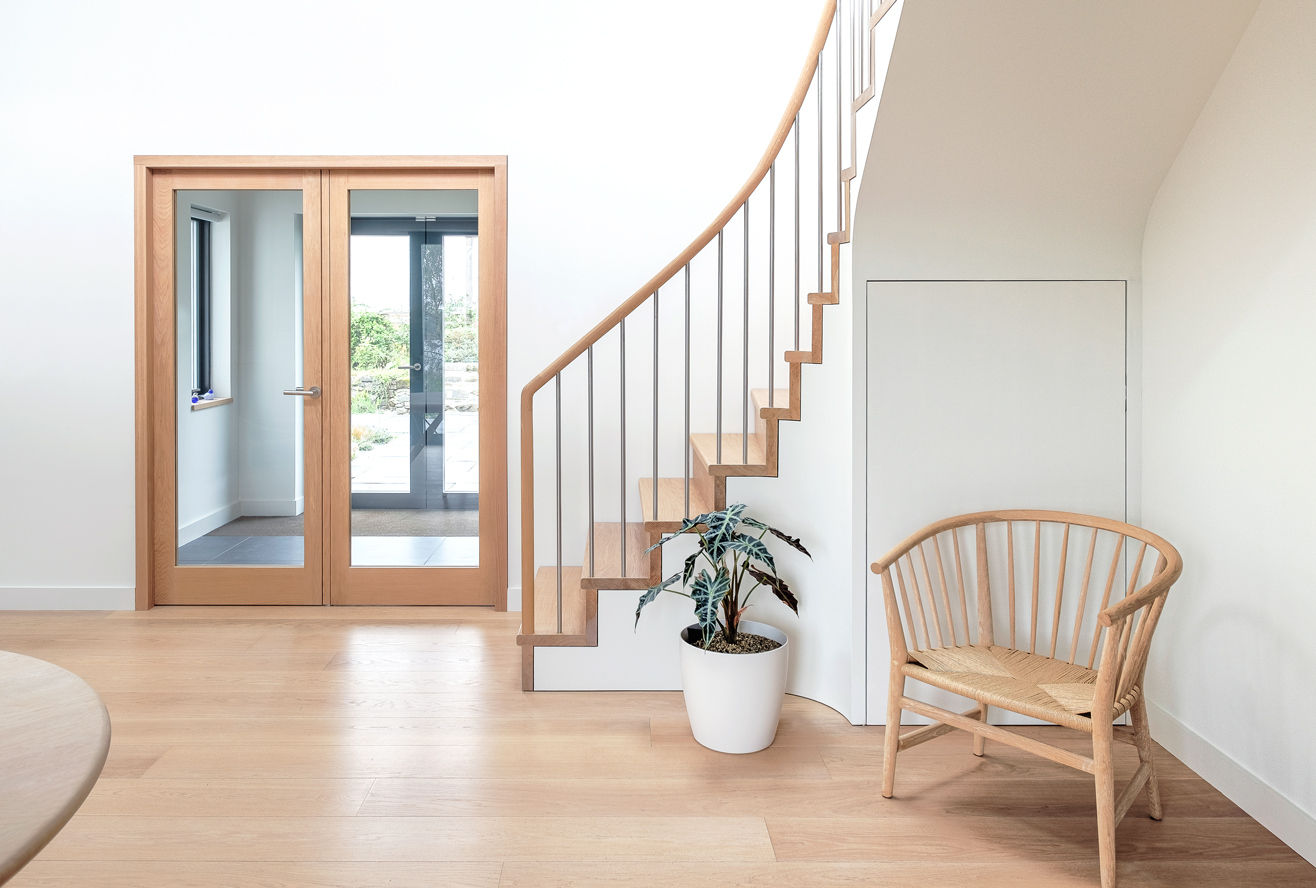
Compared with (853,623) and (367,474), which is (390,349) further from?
(853,623)

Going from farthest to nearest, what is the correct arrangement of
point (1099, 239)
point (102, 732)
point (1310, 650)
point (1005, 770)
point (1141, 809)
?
point (1099, 239), point (1005, 770), point (1141, 809), point (1310, 650), point (102, 732)

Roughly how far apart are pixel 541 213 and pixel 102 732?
3400 millimetres

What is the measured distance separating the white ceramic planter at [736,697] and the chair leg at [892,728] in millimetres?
401

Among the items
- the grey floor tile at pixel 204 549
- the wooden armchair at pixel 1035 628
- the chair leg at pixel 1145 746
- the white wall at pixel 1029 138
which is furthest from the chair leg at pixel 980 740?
the grey floor tile at pixel 204 549

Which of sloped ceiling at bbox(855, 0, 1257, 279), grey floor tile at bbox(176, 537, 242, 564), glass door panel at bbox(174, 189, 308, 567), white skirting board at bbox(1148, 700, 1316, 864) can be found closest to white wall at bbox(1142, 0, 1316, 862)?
white skirting board at bbox(1148, 700, 1316, 864)

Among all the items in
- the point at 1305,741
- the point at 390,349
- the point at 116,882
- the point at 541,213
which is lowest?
the point at 116,882

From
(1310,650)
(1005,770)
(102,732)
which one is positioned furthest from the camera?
(1005,770)

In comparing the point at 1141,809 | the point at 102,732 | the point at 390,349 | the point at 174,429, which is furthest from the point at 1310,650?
the point at 174,429

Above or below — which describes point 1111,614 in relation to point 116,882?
above

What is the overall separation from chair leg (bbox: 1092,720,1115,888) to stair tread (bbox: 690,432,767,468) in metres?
1.37

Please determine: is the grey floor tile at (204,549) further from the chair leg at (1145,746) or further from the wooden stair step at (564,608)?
the chair leg at (1145,746)

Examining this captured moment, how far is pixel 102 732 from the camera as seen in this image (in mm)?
983

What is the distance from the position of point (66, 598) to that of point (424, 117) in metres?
2.76

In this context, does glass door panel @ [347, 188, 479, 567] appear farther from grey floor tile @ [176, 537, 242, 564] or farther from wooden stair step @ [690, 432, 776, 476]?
wooden stair step @ [690, 432, 776, 476]
